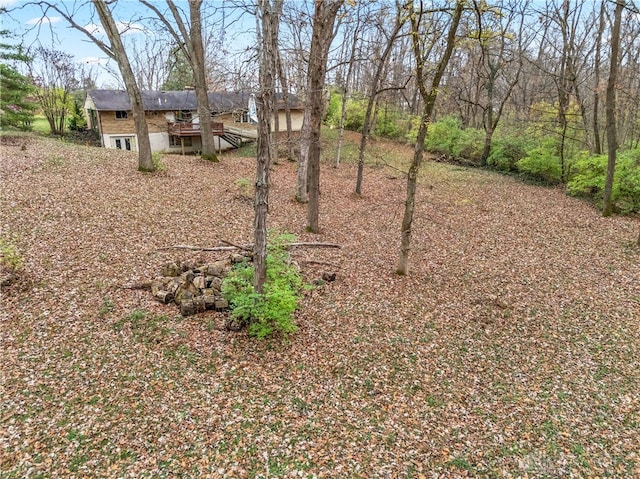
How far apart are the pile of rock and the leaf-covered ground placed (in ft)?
0.81

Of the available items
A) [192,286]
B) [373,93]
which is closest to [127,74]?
[373,93]

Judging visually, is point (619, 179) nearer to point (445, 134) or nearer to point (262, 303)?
point (445, 134)

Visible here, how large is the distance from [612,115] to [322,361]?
47.8 feet

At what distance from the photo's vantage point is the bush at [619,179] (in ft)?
46.8

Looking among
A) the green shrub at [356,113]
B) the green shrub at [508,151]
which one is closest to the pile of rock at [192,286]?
the green shrub at [508,151]

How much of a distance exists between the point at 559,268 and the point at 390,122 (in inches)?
923

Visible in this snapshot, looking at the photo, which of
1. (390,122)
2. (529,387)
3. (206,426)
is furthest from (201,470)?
(390,122)

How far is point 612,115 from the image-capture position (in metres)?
13.3

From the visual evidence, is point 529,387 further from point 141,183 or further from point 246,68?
point 141,183

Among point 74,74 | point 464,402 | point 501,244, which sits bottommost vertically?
point 464,402

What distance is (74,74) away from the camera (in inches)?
1171

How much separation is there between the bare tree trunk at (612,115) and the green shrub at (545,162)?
483 cm

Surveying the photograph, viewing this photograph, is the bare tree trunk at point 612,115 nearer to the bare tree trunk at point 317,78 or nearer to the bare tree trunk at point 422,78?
the bare tree trunk at point 422,78

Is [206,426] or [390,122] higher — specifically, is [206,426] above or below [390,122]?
below
